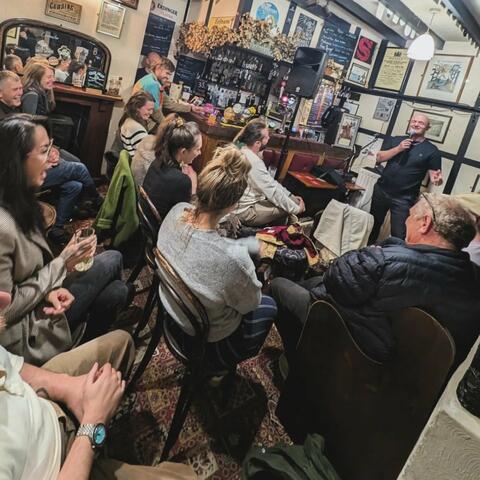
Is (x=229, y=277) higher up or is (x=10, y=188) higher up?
(x=10, y=188)

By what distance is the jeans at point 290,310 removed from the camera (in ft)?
6.46

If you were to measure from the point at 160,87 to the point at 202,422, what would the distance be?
12.1ft

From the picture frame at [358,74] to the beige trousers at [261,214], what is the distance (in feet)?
11.8

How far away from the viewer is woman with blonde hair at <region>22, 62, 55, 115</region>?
3018 mm

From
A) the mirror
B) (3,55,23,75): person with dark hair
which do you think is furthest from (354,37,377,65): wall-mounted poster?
(3,55,23,75): person with dark hair

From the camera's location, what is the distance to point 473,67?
471 centimetres

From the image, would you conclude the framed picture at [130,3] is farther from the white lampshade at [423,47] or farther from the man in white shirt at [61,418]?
the man in white shirt at [61,418]

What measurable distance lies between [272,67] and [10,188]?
4.44 meters

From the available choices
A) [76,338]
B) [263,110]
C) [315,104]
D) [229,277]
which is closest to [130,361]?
[76,338]

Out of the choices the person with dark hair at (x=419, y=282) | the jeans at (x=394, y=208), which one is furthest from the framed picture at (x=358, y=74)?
the person with dark hair at (x=419, y=282)

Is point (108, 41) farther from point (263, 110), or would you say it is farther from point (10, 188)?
point (10, 188)

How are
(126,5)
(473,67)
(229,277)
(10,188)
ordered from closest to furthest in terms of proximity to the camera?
(10,188) → (229,277) → (126,5) → (473,67)

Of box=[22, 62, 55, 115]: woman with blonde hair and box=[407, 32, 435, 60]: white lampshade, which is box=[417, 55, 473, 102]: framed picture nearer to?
box=[407, 32, 435, 60]: white lampshade

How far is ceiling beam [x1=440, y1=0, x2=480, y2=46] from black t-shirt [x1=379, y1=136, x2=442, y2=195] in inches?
51.5
